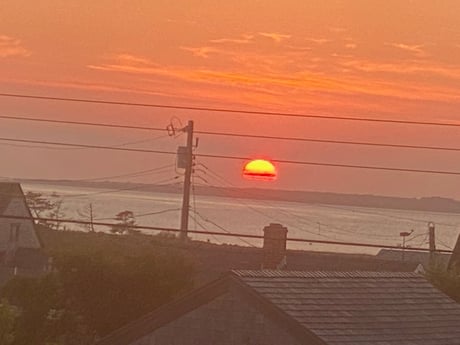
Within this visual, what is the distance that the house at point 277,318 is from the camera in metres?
20.5

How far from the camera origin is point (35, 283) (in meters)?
29.9

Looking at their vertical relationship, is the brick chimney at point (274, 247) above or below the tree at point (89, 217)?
below

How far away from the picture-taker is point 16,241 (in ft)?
150

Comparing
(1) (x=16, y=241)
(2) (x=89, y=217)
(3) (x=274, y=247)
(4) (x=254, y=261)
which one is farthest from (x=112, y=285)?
(2) (x=89, y=217)

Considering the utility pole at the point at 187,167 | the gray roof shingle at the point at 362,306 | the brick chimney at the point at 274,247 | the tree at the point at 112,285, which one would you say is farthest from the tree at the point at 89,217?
the gray roof shingle at the point at 362,306

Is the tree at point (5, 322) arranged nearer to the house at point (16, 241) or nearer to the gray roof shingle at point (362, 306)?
the gray roof shingle at point (362, 306)

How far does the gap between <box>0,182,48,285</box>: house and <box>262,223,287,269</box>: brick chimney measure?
12.9m

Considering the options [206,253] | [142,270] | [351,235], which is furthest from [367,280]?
[351,235]

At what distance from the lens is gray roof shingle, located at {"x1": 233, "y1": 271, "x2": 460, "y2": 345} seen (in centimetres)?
2075

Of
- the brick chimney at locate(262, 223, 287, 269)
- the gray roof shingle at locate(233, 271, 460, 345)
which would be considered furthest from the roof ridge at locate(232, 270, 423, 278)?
the brick chimney at locate(262, 223, 287, 269)

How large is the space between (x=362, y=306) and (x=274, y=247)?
1060 cm

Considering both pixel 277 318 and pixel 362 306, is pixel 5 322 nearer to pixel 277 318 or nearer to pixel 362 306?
pixel 277 318

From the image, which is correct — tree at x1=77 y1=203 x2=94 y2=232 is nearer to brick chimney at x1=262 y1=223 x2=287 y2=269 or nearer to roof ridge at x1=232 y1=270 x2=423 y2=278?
brick chimney at x1=262 y1=223 x2=287 y2=269

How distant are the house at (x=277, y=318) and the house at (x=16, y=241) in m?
22.6
